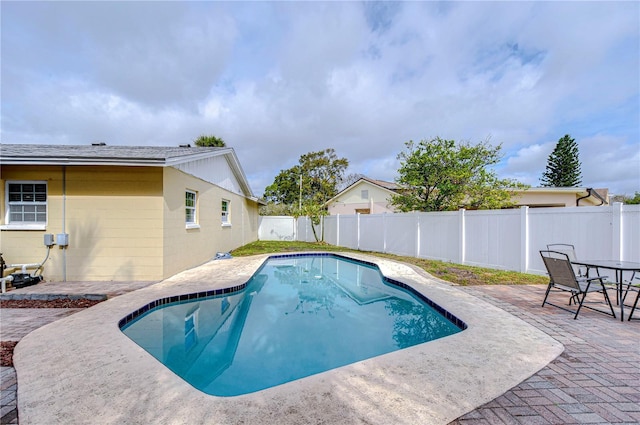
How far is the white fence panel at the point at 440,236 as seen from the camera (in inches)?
420

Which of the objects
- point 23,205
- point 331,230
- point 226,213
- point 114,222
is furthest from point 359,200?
point 23,205

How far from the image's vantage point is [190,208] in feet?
32.4

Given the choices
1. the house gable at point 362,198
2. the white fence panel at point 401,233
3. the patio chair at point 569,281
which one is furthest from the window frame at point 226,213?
the patio chair at point 569,281

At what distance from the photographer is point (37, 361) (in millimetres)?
3232

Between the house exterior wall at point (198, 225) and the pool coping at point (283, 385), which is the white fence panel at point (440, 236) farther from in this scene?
the house exterior wall at point (198, 225)

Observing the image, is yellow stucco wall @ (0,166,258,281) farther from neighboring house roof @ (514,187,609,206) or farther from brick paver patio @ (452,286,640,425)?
neighboring house roof @ (514,187,609,206)

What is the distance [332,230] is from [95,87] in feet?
48.3

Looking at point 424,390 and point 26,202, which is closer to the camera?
point 424,390

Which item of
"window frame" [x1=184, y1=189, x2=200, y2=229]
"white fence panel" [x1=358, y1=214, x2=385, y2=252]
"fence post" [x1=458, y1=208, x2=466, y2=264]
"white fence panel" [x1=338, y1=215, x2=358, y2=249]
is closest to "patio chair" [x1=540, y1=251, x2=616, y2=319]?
"fence post" [x1=458, y1=208, x2=466, y2=264]

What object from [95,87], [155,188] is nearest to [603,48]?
[155,188]

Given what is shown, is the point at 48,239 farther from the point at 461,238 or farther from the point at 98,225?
the point at 461,238

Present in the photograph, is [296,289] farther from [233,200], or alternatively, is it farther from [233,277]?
[233,200]

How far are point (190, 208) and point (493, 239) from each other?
10226 mm

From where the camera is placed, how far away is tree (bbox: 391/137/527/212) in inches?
468
